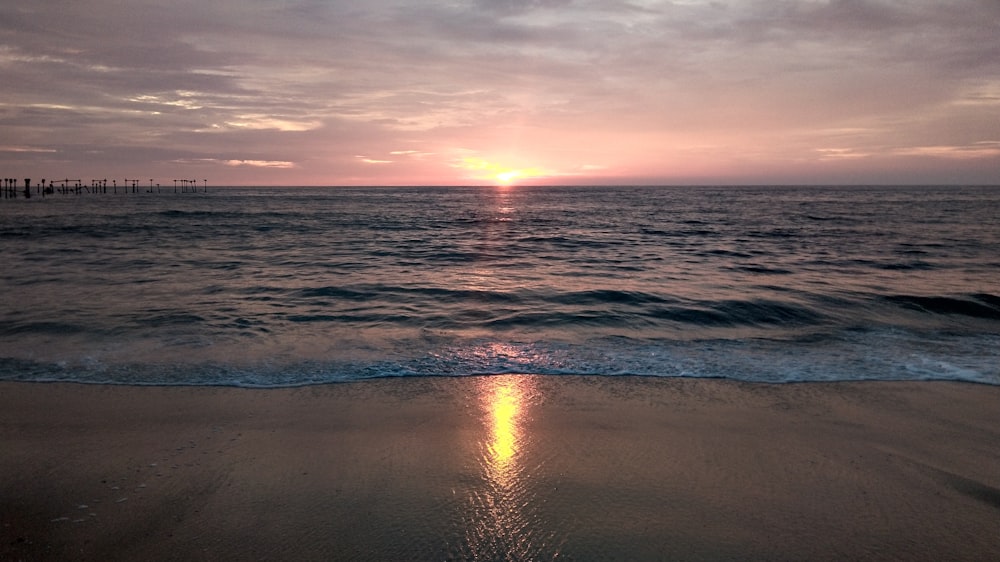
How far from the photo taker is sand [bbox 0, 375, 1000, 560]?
11.7 ft

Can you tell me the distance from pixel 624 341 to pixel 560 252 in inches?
537

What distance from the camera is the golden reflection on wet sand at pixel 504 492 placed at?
11.5 feet

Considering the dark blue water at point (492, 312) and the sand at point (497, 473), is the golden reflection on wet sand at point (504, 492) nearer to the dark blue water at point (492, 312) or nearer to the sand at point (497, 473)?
the sand at point (497, 473)

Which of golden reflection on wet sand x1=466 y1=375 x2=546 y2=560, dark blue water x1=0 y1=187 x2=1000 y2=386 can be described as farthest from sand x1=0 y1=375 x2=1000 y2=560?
dark blue water x1=0 y1=187 x2=1000 y2=386

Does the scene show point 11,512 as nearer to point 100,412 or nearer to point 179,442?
point 179,442

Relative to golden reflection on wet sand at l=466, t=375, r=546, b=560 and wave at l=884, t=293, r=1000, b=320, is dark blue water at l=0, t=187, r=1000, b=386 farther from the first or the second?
golden reflection on wet sand at l=466, t=375, r=546, b=560

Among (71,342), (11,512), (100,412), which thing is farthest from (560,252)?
(11,512)

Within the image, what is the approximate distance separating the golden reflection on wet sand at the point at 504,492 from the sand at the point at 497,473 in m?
0.02

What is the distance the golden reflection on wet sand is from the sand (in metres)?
0.02

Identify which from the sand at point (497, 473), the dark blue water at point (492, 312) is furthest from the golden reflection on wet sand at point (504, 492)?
the dark blue water at point (492, 312)

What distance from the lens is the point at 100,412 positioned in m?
5.69

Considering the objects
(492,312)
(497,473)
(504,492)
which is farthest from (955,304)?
(504,492)

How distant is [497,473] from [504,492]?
0.31 meters

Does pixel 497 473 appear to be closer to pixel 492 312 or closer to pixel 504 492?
pixel 504 492
